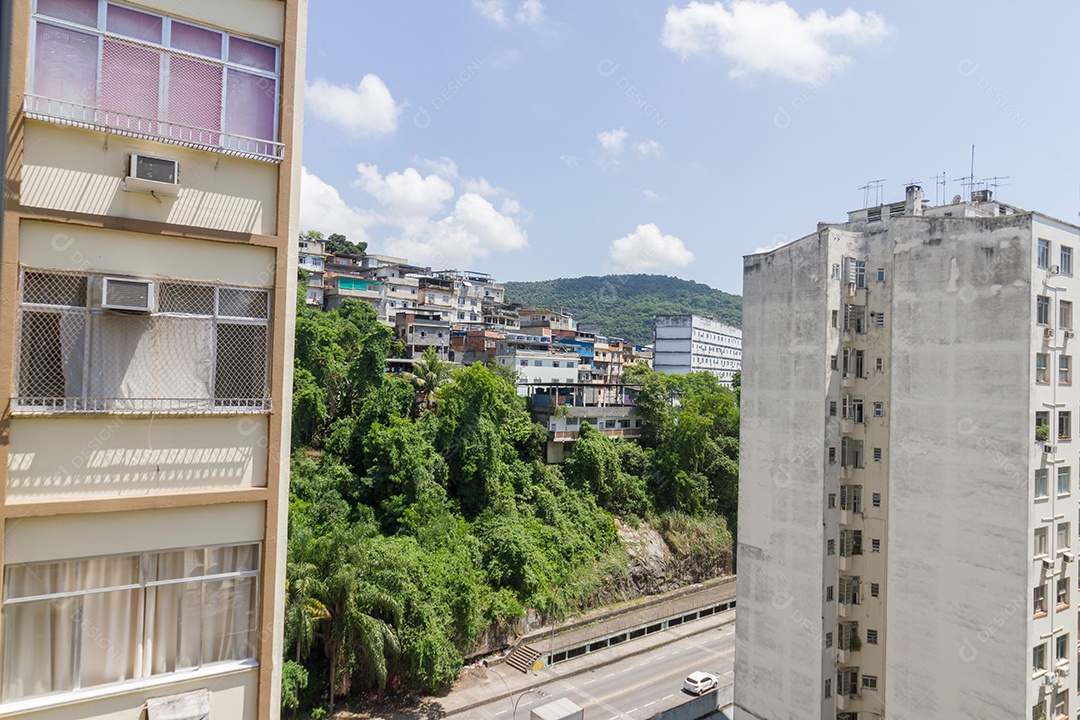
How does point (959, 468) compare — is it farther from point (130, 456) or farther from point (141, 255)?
point (141, 255)

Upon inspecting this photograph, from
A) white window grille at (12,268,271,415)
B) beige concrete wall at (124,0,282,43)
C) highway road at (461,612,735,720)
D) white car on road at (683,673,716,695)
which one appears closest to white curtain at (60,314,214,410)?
white window grille at (12,268,271,415)

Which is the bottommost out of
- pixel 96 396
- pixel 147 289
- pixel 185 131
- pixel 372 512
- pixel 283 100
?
pixel 372 512

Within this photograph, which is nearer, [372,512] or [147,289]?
[147,289]

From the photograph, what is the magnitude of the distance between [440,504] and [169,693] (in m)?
19.8

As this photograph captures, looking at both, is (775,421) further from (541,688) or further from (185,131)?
(185,131)

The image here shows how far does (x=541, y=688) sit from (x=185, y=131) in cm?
2139

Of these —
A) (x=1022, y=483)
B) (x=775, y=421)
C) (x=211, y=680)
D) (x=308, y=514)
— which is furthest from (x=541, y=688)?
(x=211, y=680)

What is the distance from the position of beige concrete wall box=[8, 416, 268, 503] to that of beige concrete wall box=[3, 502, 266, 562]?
0.43ft

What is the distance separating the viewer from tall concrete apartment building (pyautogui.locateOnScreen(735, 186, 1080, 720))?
13.7 m

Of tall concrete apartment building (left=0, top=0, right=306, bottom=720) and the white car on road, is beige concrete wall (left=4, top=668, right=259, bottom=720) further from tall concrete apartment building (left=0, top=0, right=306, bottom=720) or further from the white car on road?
the white car on road

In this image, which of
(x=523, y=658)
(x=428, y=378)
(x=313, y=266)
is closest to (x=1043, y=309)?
(x=523, y=658)

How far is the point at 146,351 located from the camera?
13.4ft

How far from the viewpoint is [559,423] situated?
3014 cm

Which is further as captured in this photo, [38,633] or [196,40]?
[196,40]
